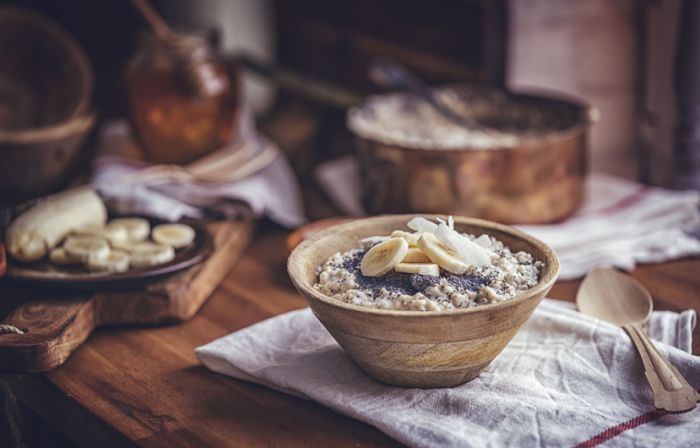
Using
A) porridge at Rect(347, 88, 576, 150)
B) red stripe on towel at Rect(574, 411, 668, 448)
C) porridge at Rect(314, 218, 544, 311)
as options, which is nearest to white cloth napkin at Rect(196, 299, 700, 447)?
red stripe on towel at Rect(574, 411, 668, 448)

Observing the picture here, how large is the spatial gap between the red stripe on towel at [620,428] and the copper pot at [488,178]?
1.71 feet

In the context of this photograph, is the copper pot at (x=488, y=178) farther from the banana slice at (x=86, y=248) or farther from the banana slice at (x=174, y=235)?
the banana slice at (x=86, y=248)

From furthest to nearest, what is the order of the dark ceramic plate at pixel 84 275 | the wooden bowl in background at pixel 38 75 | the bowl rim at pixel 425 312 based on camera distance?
the wooden bowl in background at pixel 38 75 < the dark ceramic plate at pixel 84 275 < the bowl rim at pixel 425 312

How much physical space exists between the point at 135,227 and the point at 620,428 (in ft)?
2.47

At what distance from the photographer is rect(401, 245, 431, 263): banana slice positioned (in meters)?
0.76

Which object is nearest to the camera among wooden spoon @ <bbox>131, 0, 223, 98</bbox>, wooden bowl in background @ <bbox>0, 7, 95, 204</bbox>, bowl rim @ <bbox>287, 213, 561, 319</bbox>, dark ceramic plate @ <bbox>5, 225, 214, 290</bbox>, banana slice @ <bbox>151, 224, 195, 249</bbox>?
bowl rim @ <bbox>287, 213, 561, 319</bbox>

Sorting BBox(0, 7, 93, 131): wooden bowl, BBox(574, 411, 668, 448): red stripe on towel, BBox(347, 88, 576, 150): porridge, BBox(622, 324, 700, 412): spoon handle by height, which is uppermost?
BBox(0, 7, 93, 131): wooden bowl

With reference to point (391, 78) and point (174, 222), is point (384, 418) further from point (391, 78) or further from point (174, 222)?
point (391, 78)

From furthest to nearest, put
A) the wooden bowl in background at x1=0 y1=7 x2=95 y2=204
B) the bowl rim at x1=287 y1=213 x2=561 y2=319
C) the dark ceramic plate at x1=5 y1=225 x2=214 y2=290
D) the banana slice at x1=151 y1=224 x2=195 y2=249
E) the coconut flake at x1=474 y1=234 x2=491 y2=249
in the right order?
the wooden bowl in background at x1=0 y1=7 x2=95 y2=204
the banana slice at x1=151 y1=224 x2=195 y2=249
the dark ceramic plate at x1=5 y1=225 x2=214 y2=290
the coconut flake at x1=474 y1=234 x2=491 y2=249
the bowl rim at x1=287 y1=213 x2=561 y2=319

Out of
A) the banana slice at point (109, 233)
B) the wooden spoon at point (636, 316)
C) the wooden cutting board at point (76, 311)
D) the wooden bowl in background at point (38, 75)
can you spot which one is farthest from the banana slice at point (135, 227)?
the wooden spoon at point (636, 316)

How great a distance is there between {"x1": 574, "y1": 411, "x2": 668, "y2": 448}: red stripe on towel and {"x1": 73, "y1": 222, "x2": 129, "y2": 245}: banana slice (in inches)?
27.6

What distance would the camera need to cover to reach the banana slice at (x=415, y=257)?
76cm

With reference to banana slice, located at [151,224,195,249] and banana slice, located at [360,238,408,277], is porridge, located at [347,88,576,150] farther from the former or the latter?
banana slice, located at [360,238,408,277]

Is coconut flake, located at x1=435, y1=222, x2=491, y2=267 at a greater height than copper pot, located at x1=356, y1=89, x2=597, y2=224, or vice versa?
coconut flake, located at x1=435, y1=222, x2=491, y2=267
